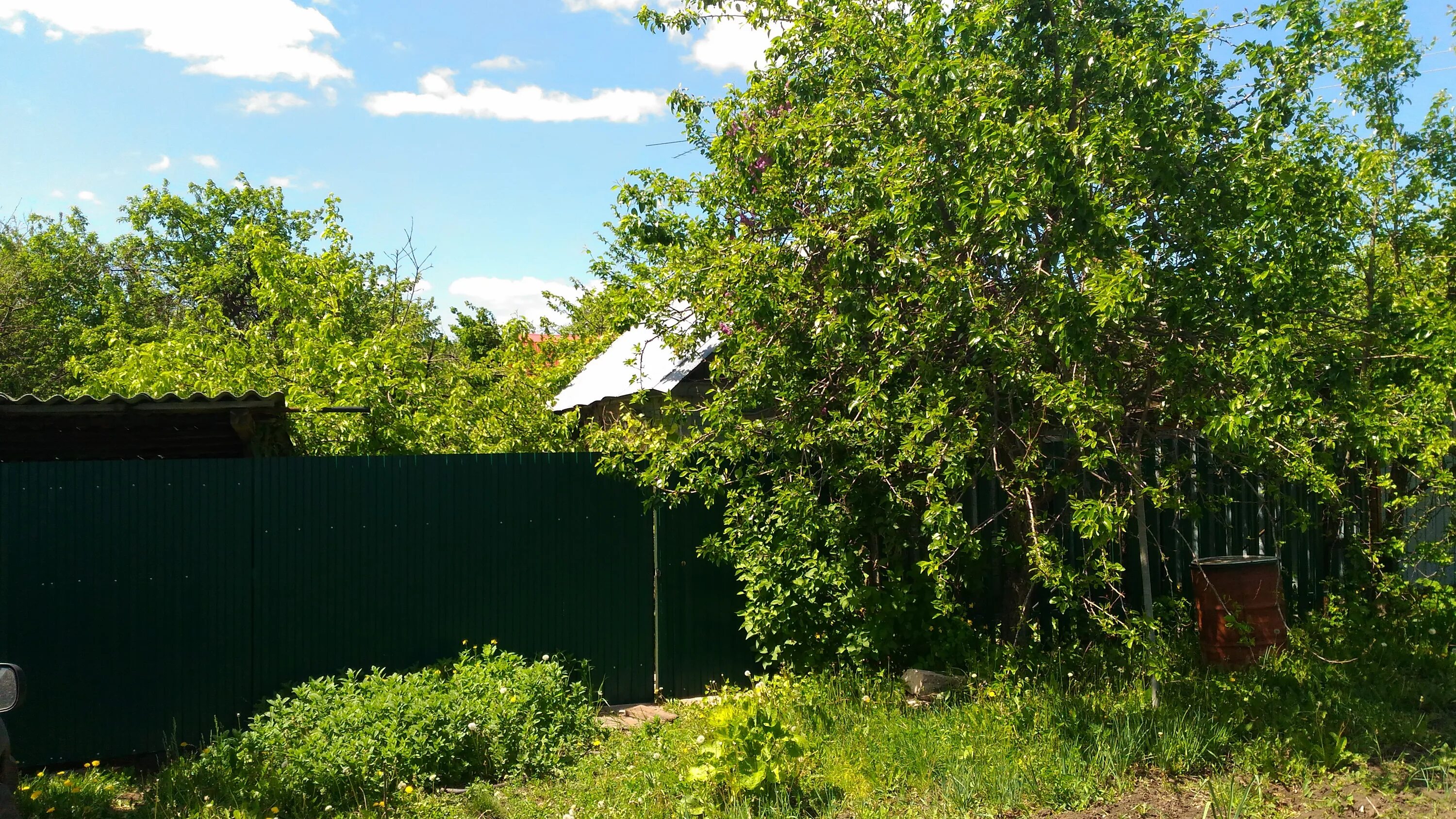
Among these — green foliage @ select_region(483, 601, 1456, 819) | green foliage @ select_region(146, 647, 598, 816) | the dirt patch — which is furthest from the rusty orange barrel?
green foliage @ select_region(146, 647, 598, 816)

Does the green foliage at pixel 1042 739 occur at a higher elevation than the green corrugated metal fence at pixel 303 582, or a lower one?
lower

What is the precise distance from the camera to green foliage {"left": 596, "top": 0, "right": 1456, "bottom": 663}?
5.09 metres

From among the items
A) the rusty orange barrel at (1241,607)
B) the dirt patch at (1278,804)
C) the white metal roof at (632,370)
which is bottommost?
the dirt patch at (1278,804)

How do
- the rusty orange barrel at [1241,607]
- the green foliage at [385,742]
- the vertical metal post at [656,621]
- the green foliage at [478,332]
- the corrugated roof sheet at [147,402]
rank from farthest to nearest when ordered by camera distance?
the green foliage at [478,332] < the vertical metal post at [656,621] < the rusty orange barrel at [1241,607] < the corrugated roof sheet at [147,402] < the green foliage at [385,742]

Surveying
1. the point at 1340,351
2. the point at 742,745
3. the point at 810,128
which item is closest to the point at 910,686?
the point at 742,745

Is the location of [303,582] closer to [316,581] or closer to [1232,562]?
[316,581]

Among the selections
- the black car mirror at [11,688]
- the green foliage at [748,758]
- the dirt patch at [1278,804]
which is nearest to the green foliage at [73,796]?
the black car mirror at [11,688]

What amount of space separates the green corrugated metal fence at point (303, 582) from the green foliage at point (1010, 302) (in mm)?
615

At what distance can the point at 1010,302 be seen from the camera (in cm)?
575

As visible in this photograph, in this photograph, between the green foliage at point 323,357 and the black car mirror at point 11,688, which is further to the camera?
the green foliage at point 323,357

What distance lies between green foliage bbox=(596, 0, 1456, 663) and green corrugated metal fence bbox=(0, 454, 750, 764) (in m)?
0.61

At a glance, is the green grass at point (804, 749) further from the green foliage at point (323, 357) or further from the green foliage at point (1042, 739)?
the green foliage at point (323, 357)

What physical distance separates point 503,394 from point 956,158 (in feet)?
16.7

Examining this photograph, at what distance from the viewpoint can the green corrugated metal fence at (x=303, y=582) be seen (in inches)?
222
